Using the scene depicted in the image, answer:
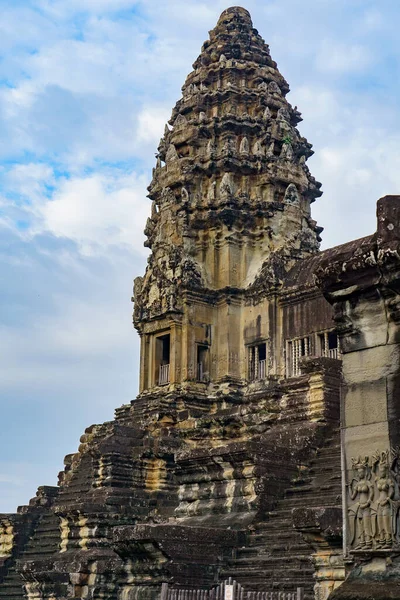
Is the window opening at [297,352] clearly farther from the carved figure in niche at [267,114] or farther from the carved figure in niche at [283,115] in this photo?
the carved figure in niche at [283,115]

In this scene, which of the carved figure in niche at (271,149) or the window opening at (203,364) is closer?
the window opening at (203,364)

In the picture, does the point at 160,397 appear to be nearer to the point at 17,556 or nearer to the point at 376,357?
the point at 17,556

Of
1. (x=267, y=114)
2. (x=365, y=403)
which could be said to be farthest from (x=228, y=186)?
(x=365, y=403)

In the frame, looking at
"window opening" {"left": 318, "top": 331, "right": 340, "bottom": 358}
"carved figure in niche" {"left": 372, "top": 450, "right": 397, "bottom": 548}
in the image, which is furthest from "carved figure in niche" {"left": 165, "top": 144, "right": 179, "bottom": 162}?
"carved figure in niche" {"left": 372, "top": 450, "right": 397, "bottom": 548}

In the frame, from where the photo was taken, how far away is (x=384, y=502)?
25.9ft

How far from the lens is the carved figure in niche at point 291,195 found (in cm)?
2975

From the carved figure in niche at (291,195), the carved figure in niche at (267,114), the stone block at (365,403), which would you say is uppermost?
the carved figure in niche at (267,114)

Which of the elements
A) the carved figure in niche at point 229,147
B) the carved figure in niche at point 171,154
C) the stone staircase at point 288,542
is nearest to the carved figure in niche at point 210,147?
the carved figure in niche at point 229,147

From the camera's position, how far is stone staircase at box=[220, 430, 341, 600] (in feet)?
48.5

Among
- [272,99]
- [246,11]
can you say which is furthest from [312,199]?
[246,11]

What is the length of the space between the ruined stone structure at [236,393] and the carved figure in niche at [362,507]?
18 mm

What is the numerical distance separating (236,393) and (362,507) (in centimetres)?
1915

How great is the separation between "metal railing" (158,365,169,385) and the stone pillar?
19.9 meters

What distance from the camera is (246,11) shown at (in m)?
34.2
